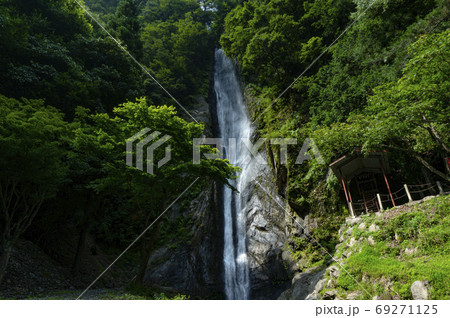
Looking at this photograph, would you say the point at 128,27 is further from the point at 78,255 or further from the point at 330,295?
the point at 330,295

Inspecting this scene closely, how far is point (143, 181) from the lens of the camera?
1073cm

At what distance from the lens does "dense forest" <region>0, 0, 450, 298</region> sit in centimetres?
932

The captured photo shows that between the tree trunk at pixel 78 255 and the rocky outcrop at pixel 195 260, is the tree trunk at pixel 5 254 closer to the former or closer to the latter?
the tree trunk at pixel 78 255

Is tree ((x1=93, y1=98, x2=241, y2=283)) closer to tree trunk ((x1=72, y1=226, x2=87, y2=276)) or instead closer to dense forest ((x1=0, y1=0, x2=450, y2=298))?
dense forest ((x1=0, y1=0, x2=450, y2=298))

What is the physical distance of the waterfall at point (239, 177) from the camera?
17203 millimetres

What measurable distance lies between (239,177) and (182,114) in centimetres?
966

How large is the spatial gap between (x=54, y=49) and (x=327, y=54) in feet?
61.9

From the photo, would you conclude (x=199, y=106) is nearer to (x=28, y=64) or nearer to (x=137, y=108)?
(x=28, y=64)

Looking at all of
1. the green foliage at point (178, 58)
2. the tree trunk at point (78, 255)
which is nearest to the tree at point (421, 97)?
the tree trunk at point (78, 255)

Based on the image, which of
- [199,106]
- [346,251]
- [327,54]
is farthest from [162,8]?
[346,251]

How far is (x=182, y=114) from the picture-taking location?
2706 centimetres

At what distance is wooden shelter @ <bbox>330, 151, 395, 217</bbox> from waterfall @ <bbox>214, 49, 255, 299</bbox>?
8.09 m

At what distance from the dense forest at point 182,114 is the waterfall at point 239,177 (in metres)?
1.80

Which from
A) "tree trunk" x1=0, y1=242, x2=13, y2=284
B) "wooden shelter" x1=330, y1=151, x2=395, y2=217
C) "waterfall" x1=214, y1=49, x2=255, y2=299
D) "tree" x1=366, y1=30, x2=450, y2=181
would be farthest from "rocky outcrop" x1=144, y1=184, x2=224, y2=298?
"tree" x1=366, y1=30, x2=450, y2=181
